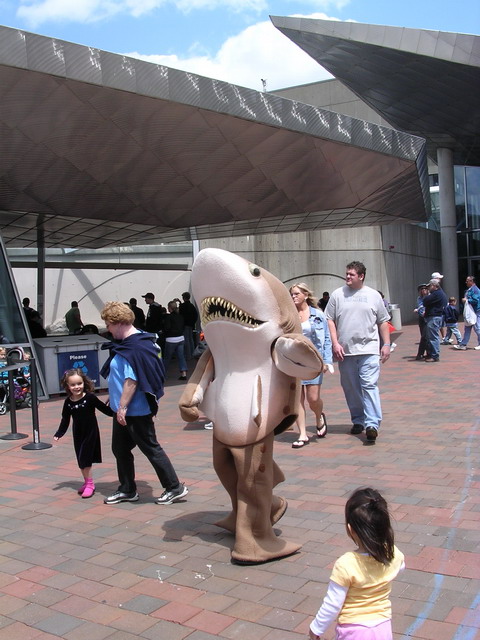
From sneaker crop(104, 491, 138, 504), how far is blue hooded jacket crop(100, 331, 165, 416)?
2.31 ft

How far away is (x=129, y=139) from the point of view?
10.7 meters

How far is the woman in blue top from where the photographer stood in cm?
720

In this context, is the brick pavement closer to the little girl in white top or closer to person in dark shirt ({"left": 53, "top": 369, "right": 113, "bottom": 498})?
person in dark shirt ({"left": 53, "top": 369, "right": 113, "bottom": 498})

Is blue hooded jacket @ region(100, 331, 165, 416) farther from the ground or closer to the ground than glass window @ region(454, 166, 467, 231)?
closer to the ground

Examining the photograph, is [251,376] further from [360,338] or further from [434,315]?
[434,315]

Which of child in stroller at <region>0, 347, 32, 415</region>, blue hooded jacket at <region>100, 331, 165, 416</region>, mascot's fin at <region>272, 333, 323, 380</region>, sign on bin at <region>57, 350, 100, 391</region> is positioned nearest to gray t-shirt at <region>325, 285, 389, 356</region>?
blue hooded jacket at <region>100, 331, 165, 416</region>

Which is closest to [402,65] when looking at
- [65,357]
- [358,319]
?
[65,357]

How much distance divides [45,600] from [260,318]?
193 centimetres

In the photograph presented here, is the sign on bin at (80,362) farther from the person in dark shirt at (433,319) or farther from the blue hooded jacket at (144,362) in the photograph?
the person in dark shirt at (433,319)

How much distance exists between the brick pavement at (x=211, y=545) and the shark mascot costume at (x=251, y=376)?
0.93ft

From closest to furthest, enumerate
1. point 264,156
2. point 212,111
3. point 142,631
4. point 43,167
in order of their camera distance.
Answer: point 142,631 < point 212,111 < point 43,167 < point 264,156

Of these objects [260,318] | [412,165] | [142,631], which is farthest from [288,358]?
[412,165]

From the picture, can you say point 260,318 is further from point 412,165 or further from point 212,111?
point 412,165

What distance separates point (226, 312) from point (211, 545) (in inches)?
58.2
